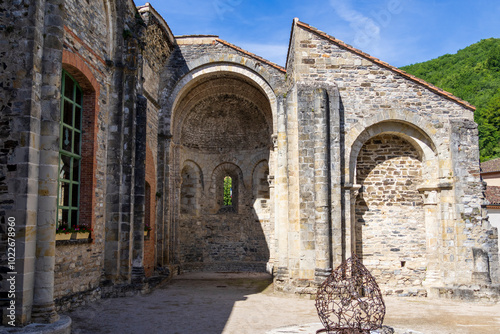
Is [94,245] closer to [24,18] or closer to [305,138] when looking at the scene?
[24,18]

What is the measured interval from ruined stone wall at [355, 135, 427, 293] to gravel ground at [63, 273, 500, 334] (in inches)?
38.8

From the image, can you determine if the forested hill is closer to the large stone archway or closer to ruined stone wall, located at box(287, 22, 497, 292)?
the large stone archway

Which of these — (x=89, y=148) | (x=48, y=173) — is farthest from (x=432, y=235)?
(x=48, y=173)

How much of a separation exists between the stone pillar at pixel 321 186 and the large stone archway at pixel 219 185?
516cm

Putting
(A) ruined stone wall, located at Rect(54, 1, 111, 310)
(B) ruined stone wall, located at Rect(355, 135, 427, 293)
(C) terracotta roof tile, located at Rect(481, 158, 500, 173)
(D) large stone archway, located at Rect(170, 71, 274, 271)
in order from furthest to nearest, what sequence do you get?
(C) terracotta roof tile, located at Rect(481, 158, 500, 173) < (D) large stone archway, located at Rect(170, 71, 274, 271) < (B) ruined stone wall, located at Rect(355, 135, 427, 293) < (A) ruined stone wall, located at Rect(54, 1, 111, 310)

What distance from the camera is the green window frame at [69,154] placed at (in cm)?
863

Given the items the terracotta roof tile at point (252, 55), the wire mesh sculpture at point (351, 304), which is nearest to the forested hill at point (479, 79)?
the terracotta roof tile at point (252, 55)

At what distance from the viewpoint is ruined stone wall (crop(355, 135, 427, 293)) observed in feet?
39.4

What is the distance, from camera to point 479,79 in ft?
125

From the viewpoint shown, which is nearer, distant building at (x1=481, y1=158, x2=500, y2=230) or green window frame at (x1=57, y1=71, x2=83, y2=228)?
green window frame at (x1=57, y1=71, x2=83, y2=228)

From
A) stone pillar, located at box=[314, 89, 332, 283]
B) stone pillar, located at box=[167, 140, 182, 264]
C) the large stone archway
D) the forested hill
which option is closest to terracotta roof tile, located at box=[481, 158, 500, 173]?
the forested hill

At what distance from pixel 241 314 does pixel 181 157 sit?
29.8ft

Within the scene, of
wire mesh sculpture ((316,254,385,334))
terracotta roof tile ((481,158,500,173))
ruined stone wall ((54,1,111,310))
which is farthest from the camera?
terracotta roof tile ((481,158,500,173))

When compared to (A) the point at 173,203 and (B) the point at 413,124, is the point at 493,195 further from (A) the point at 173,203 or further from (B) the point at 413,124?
(A) the point at 173,203
